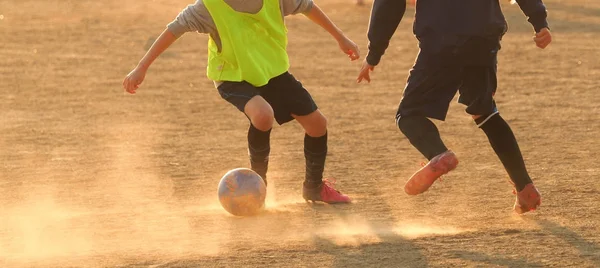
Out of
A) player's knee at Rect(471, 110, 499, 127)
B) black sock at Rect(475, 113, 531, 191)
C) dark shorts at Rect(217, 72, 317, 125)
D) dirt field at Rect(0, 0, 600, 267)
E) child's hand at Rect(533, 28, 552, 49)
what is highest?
child's hand at Rect(533, 28, 552, 49)

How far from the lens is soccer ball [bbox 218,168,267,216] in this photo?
748 centimetres

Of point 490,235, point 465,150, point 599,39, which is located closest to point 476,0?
point 490,235

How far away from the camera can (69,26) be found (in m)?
20.0

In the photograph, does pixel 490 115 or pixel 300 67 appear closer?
pixel 490 115

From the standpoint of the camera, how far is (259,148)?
790cm

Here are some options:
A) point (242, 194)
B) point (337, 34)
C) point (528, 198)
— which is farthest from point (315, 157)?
point (528, 198)

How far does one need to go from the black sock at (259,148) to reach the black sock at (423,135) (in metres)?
1.13

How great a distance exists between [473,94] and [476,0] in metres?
0.53

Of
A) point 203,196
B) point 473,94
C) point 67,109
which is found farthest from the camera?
point 67,109

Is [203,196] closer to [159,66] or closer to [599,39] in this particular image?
[159,66]

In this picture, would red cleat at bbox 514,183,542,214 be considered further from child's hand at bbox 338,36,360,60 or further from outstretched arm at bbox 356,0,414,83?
child's hand at bbox 338,36,360,60

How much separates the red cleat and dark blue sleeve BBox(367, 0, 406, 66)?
1096 millimetres

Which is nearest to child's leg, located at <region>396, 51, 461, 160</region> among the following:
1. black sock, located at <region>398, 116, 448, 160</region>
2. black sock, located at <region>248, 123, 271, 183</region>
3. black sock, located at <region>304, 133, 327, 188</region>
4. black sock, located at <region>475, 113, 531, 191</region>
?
black sock, located at <region>398, 116, 448, 160</region>

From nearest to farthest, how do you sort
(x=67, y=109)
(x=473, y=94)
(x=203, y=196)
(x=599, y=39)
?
(x=473, y=94), (x=203, y=196), (x=67, y=109), (x=599, y=39)
